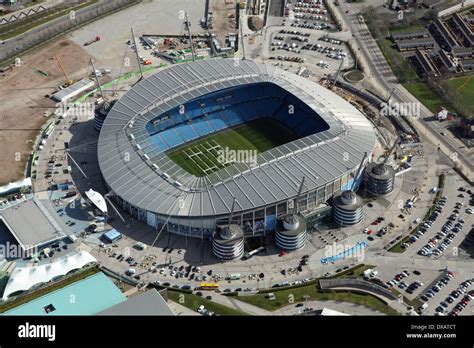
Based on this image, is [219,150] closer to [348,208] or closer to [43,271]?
[348,208]

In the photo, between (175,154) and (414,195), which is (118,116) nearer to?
(175,154)

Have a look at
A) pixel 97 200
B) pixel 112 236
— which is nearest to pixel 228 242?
pixel 112 236

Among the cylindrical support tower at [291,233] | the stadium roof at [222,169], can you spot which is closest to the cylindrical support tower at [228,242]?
the stadium roof at [222,169]

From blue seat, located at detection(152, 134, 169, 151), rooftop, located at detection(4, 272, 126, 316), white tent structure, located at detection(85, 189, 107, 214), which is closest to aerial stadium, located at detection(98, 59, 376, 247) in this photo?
blue seat, located at detection(152, 134, 169, 151)

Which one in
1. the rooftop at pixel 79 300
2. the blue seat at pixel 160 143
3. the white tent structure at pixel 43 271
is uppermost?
the blue seat at pixel 160 143

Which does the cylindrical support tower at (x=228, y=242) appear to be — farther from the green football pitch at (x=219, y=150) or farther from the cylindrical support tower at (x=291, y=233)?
the green football pitch at (x=219, y=150)

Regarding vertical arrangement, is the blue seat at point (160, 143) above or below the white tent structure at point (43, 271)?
above

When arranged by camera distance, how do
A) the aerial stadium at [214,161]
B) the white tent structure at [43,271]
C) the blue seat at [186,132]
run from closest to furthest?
1. the white tent structure at [43,271]
2. the aerial stadium at [214,161]
3. the blue seat at [186,132]
